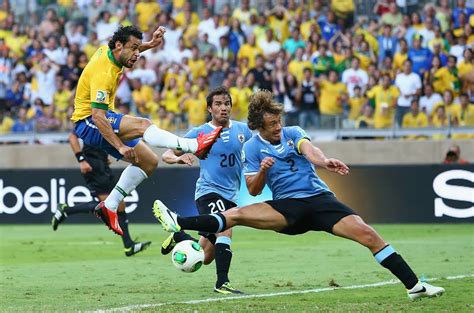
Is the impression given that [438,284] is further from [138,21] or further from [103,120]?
[138,21]

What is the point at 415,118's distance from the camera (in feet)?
68.2

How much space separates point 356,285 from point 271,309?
2.21 metres

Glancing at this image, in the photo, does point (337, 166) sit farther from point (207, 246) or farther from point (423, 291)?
point (207, 246)

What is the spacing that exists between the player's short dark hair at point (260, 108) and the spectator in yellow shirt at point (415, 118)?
38.4 ft

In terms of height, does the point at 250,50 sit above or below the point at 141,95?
above

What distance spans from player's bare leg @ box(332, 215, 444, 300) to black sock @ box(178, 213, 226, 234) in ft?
3.44

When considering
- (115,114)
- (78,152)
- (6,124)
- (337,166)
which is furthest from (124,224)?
(6,124)

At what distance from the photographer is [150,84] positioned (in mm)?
23391

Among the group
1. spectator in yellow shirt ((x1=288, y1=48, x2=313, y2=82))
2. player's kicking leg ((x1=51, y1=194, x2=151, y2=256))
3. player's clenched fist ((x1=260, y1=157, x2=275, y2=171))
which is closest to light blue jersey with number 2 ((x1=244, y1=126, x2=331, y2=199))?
player's clenched fist ((x1=260, y1=157, x2=275, y2=171))

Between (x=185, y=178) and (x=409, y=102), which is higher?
(x=409, y=102)

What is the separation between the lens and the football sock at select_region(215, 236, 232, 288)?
10469 mm

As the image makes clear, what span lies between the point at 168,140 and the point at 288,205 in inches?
94.9

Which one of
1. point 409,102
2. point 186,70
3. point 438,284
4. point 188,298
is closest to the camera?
point 188,298

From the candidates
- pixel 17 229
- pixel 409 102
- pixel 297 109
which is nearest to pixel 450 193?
pixel 409 102
